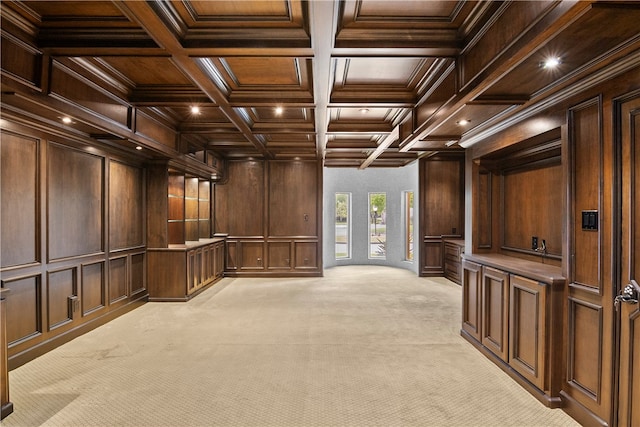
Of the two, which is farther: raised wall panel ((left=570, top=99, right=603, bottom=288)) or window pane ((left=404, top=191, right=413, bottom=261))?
window pane ((left=404, top=191, right=413, bottom=261))

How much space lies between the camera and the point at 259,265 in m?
7.38

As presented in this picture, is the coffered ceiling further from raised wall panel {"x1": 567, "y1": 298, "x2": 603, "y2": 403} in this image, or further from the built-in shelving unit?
raised wall panel {"x1": 567, "y1": 298, "x2": 603, "y2": 403}

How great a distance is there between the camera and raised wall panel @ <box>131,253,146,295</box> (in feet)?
16.2

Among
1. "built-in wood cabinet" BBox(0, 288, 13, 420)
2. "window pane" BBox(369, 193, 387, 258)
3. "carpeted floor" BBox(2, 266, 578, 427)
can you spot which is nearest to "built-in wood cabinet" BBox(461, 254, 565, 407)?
"carpeted floor" BBox(2, 266, 578, 427)

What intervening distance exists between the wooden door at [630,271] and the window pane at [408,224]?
7.06 metres

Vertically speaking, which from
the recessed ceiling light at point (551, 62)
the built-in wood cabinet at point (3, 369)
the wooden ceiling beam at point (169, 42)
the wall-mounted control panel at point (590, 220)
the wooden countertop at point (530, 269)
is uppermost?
the wooden ceiling beam at point (169, 42)

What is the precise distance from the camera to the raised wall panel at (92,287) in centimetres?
392

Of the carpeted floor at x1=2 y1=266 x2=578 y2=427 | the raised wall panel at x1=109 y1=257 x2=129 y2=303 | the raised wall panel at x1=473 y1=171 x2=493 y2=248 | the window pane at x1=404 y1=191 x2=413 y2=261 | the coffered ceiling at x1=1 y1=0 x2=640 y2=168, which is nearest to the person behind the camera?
the coffered ceiling at x1=1 y1=0 x2=640 y2=168

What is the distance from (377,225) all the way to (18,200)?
8.09 metres

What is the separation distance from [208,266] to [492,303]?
498 cm

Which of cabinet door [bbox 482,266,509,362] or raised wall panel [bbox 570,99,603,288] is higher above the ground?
raised wall panel [bbox 570,99,603,288]

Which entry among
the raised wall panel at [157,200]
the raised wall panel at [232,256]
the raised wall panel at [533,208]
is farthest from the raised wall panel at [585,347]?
the raised wall panel at [232,256]

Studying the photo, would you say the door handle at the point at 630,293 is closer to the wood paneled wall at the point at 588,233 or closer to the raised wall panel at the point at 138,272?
the wood paneled wall at the point at 588,233

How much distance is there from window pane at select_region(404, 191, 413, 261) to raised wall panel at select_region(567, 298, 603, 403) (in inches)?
263
